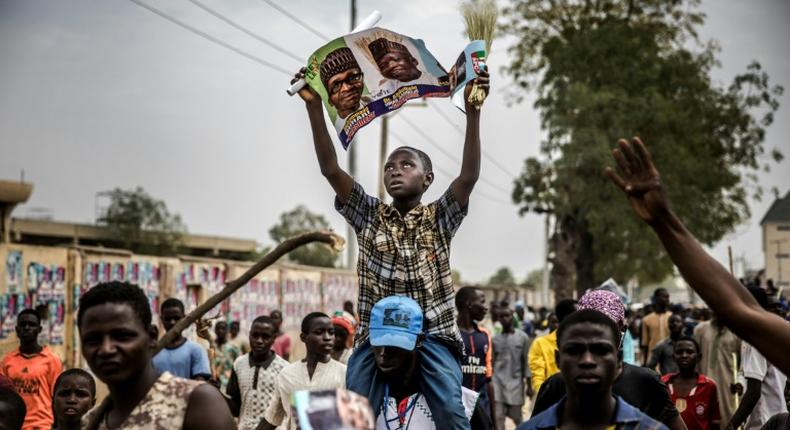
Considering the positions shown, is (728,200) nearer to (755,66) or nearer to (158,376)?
(755,66)

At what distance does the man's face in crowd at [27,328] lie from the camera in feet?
30.9

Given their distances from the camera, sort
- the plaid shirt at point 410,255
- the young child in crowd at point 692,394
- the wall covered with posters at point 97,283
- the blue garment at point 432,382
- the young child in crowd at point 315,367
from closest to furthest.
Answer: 1. the blue garment at point 432,382
2. the plaid shirt at point 410,255
3. the young child in crowd at point 315,367
4. the young child in crowd at point 692,394
5. the wall covered with posters at point 97,283

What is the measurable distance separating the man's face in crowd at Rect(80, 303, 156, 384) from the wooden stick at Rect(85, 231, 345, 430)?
0.52ft

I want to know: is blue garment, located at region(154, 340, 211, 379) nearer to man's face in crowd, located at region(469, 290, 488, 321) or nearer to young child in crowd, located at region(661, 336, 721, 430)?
man's face in crowd, located at region(469, 290, 488, 321)

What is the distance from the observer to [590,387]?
3.85 m

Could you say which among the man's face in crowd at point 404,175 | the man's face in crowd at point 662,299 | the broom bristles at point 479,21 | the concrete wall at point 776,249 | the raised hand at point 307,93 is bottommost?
the man's face in crowd at point 662,299

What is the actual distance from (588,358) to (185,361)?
5.54 meters

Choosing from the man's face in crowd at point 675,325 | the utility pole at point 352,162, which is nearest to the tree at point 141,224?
the utility pole at point 352,162

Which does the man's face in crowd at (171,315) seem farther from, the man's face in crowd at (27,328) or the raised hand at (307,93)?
the raised hand at (307,93)

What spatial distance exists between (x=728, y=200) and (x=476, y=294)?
28.4 meters

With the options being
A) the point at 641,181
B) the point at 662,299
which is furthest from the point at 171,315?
the point at 662,299

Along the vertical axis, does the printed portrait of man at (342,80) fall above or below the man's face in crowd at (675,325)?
above

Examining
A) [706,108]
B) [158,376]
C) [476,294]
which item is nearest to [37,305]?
[476,294]

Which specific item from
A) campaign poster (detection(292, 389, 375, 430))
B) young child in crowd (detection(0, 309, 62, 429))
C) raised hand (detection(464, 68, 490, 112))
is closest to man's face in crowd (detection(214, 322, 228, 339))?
young child in crowd (detection(0, 309, 62, 429))
